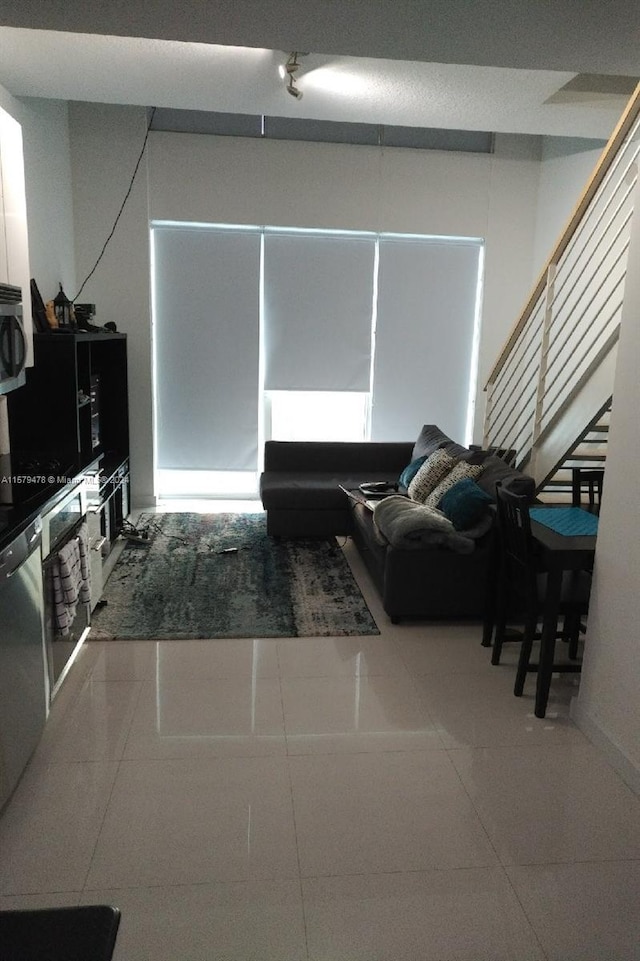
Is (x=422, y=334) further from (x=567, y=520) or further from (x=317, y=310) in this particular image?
(x=567, y=520)

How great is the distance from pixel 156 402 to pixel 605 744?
4.94m

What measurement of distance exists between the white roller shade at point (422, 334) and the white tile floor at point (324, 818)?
3703 millimetres

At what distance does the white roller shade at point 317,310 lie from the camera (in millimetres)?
6320

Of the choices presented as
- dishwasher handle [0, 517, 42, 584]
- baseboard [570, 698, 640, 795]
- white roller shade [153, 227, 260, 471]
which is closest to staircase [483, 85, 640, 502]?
baseboard [570, 698, 640, 795]

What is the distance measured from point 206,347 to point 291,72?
9.08 feet

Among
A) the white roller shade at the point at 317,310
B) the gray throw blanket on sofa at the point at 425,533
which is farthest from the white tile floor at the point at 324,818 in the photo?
the white roller shade at the point at 317,310

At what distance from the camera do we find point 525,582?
3127 mm

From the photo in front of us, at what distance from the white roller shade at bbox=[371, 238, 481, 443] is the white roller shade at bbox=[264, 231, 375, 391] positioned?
0.19 meters

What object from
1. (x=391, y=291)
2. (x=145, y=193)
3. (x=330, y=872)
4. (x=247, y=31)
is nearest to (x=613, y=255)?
(x=391, y=291)

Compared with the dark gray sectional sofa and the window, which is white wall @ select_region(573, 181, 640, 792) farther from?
the window

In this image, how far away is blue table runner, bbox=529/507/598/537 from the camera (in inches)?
119

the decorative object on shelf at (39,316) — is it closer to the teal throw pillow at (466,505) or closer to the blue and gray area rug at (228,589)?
the blue and gray area rug at (228,589)

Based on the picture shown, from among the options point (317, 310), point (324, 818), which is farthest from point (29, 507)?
point (317, 310)

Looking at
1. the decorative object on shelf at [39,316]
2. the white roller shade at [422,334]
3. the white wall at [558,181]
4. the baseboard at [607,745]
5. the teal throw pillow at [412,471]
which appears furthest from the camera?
the white roller shade at [422,334]
